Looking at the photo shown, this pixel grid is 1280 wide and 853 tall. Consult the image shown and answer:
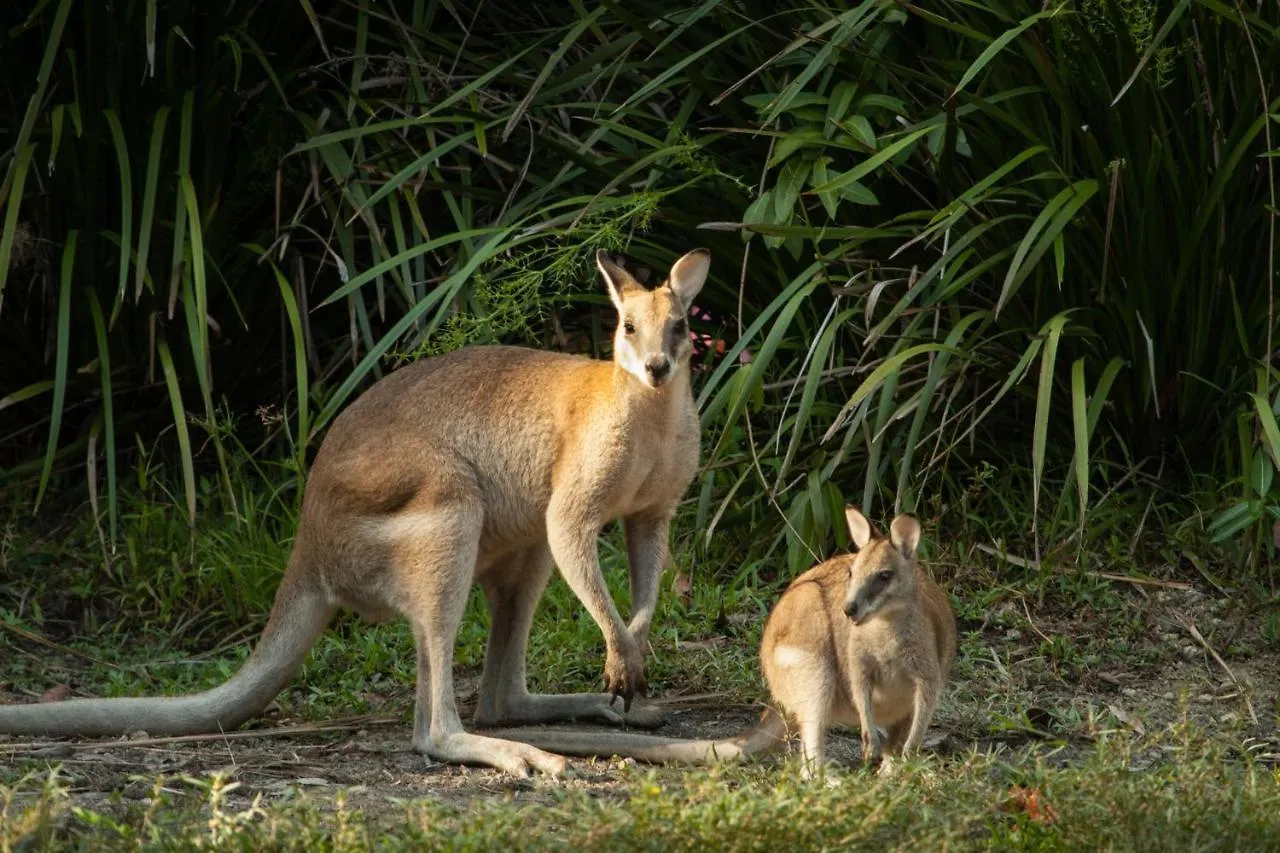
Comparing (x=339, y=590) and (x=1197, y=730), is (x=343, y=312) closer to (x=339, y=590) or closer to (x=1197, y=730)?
(x=339, y=590)

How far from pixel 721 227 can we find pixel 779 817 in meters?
2.41

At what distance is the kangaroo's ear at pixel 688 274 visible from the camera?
4.84 m

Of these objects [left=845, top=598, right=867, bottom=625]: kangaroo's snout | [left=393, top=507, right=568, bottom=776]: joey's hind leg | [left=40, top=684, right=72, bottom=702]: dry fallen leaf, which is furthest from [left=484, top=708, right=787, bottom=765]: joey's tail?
[left=40, top=684, right=72, bottom=702]: dry fallen leaf

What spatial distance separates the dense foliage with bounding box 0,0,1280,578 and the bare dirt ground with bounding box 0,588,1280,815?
1.31ft

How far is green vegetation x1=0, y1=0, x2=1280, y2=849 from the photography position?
17.9ft

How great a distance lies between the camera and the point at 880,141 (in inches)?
220

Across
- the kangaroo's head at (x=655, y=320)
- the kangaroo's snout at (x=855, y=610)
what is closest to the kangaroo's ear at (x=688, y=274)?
the kangaroo's head at (x=655, y=320)

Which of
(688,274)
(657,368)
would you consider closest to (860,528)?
(657,368)

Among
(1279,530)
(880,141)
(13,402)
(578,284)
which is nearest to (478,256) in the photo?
(578,284)

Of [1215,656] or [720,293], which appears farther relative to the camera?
[720,293]

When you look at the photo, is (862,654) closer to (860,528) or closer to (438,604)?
(860,528)

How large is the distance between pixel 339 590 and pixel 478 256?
1277 mm

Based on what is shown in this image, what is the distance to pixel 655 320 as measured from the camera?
Answer: 4.71 meters

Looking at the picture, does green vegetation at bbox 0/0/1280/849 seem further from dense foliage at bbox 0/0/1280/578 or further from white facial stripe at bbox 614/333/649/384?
white facial stripe at bbox 614/333/649/384
